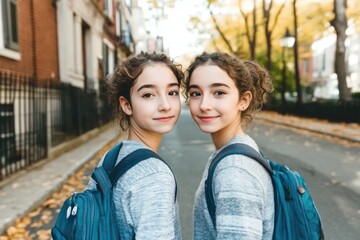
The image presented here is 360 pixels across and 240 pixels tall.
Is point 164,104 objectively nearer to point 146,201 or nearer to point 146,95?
point 146,95

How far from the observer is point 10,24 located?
9164mm

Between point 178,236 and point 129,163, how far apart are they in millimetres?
417

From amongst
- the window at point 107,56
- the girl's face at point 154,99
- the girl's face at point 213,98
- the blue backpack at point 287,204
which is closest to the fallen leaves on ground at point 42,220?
the girl's face at point 154,99

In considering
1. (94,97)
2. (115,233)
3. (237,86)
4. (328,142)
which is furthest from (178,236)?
(94,97)

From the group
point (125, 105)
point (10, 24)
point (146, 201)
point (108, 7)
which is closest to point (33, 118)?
point (10, 24)

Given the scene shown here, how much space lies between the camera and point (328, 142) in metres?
12.3

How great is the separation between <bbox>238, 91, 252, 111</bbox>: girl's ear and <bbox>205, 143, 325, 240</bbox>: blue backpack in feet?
0.97

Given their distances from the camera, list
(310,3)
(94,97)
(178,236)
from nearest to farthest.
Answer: (178,236)
(94,97)
(310,3)

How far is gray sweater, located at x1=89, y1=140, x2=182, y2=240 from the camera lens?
54.9 inches

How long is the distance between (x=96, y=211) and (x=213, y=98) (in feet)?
2.23

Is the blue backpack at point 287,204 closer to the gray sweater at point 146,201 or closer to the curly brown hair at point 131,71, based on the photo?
the gray sweater at point 146,201

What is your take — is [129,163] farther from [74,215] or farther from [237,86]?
[237,86]

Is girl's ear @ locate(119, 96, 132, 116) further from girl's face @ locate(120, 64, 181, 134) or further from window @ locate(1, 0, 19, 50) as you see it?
window @ locate(1, 0, 19, 50)

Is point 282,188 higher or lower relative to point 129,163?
lower
